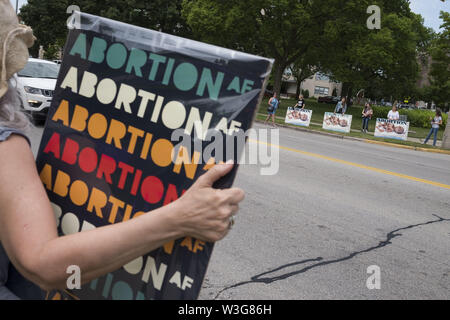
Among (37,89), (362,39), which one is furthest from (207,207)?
(362,39)

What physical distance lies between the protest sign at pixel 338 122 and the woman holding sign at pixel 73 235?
19.4 m

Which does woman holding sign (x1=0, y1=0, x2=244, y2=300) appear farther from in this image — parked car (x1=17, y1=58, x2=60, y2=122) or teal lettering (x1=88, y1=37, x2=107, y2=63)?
parked car (x1=17, y1=58, x2=60, y2=122)

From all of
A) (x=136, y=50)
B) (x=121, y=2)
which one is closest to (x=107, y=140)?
(x=136, y=50)

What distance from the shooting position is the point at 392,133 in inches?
742

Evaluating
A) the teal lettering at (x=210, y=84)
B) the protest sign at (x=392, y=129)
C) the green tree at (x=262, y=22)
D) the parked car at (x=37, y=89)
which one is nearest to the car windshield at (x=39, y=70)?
the parked car at (x=37, y=89)

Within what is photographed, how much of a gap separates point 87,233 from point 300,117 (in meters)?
20.7

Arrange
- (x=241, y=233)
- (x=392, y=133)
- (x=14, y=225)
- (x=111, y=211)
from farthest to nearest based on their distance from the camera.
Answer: (x=392, y=133) < (x=241, y=233) < (x=111, y=211) < (x=14, y=225)

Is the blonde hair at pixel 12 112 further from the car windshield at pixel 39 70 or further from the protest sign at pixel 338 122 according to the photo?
the protest sign at pixel 338 122

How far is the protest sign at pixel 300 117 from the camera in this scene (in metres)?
21.1

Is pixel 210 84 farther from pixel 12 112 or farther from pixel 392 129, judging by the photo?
pixel 392 129

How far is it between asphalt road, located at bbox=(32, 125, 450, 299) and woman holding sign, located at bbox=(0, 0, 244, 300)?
2043 millimetres

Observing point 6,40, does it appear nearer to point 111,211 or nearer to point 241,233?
point 111,211

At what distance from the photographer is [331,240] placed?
14.7ft
